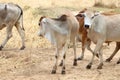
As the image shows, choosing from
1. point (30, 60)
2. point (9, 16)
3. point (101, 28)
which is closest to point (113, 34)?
point (101, 28)

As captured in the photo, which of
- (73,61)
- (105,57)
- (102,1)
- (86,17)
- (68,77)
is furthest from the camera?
(102,1)

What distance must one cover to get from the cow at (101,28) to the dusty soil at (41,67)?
17.5 inches

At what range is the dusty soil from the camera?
9336mm

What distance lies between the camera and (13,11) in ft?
40.5

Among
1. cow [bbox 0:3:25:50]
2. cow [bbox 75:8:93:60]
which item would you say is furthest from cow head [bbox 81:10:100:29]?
cow [bbox 0:3:25:50]

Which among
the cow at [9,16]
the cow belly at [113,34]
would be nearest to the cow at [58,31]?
the cow belly at [113,34]

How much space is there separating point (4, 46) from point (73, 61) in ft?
9.14

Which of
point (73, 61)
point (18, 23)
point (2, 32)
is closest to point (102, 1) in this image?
point (2, 32)

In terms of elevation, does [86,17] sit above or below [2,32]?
above

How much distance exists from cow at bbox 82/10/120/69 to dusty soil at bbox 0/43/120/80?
17.5 inches

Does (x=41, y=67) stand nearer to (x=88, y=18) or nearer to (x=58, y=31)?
(x=58, y=31)

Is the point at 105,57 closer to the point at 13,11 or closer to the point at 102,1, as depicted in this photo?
the point at 13,11

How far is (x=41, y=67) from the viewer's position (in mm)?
10305

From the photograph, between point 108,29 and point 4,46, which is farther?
point 4,46
